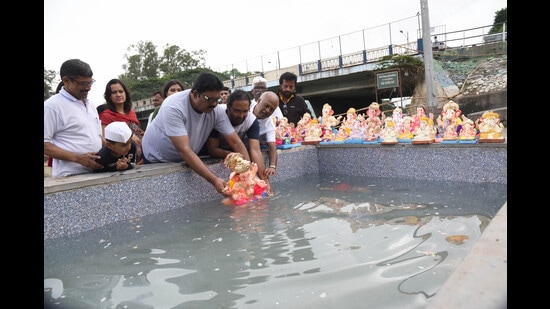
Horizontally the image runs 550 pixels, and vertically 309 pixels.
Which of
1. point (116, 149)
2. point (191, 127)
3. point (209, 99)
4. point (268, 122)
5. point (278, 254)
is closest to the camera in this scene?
point (278, 254)

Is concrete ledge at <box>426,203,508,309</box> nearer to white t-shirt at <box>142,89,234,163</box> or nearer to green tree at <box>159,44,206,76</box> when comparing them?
white t-shirt at <box>142,89,234,163</box>

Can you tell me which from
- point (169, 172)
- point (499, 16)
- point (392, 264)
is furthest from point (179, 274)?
point (499, 16)

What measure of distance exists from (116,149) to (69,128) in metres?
0.40

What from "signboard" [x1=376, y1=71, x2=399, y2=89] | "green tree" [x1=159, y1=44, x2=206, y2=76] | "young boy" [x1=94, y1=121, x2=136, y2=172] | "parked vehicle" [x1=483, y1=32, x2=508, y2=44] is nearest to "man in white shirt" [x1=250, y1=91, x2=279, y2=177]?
"young boy" [x1=94, y1=121, x2=136, y2=172]

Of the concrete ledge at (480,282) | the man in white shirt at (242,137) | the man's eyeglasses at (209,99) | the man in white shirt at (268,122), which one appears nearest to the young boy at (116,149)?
the man's eyeglasses at (209,99)

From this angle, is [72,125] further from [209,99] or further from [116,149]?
[209,99]

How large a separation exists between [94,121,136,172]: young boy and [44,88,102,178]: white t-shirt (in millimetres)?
133

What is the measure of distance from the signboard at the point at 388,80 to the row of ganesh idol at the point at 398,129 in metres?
7.84

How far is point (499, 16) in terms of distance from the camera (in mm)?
32250

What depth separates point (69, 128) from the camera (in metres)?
3.22

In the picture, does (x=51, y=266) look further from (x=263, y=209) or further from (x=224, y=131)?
(x=224, y=131)

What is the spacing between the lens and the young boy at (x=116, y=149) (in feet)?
10.6

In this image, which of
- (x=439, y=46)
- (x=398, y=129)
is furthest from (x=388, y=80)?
(x=398, y=129)

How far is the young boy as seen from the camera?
3.22m
